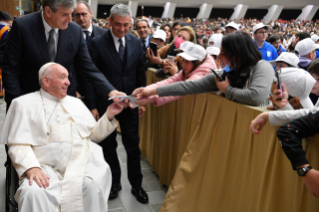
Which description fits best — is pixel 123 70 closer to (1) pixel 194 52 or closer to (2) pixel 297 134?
(1) pixel 194 52

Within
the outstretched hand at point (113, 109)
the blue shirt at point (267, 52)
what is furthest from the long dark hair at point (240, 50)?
the blue shirt at point (267, 52)

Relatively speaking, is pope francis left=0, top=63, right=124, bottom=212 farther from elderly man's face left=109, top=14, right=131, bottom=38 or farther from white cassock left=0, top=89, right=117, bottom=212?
elderly man's face left=109, top=14, right=131, bottom=38

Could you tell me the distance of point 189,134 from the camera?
106 inches

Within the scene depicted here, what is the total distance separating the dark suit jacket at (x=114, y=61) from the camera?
113 inches

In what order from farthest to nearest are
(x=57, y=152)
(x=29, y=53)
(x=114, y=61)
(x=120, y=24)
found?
(x=114, y=61) < (x=120, y=24) < (x=29, y=53) < (x=57, y=152)

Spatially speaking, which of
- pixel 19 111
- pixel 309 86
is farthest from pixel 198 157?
pixel 19 111

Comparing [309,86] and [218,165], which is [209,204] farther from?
[309,86]

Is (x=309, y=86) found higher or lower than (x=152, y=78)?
higher

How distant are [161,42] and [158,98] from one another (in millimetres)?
2483

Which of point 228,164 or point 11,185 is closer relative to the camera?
point 11,185

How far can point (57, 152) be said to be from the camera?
2172 mm

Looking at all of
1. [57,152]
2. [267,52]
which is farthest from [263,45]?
[57,152]

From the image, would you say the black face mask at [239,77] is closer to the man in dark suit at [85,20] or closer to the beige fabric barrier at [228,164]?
the beige fabric barrier at [228,164]

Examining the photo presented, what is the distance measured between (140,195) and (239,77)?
5.41 feet
